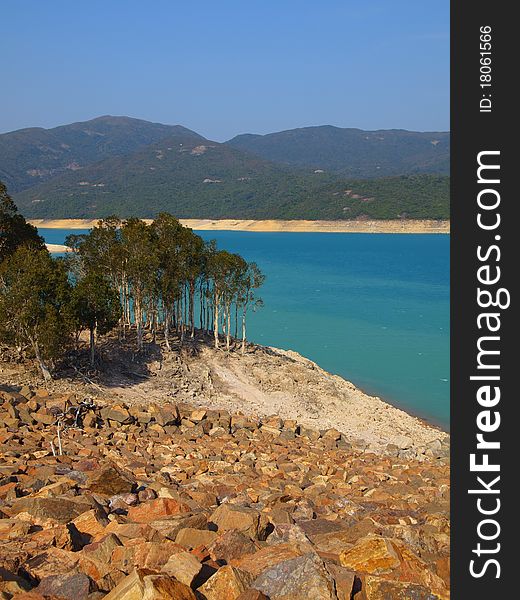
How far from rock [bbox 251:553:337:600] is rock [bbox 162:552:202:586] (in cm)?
52

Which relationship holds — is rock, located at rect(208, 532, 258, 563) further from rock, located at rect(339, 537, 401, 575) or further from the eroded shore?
the eroded shore

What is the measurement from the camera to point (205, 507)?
28.2ft

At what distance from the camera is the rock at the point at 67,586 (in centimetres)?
516

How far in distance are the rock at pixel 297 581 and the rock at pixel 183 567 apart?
1.69 ft

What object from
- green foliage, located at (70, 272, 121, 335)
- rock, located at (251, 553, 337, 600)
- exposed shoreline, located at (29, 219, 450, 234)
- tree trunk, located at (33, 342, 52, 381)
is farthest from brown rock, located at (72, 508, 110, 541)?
exposed shoreline, located at (29, 219, 450, 234)

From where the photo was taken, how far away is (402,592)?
5.29 m

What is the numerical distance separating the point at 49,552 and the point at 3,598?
42.8 inches

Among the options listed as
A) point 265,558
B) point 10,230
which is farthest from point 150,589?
point 10,230

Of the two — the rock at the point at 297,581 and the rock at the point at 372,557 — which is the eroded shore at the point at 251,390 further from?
the rock at the point at 297,581

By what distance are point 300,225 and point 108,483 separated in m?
171

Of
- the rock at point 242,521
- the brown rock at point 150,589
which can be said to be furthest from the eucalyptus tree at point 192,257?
the brown rock at point 150,589

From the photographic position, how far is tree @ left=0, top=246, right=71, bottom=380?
20156 millimetres

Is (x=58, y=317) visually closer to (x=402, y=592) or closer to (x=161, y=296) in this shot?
(x=161, y=296)

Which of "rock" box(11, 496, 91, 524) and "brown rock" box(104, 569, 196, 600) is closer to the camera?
"brown rock" box(104, 569, 196, 600)
